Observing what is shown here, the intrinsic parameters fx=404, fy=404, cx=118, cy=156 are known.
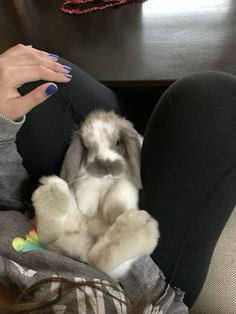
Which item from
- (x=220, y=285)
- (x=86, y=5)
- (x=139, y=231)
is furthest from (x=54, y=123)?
(x=86, y=5)

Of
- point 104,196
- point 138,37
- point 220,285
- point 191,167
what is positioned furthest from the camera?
point 138,37

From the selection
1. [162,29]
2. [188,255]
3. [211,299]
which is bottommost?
[211,299]

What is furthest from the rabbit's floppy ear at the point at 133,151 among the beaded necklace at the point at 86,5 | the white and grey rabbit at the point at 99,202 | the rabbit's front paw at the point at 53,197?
the beaded necklace at the point at 86,5

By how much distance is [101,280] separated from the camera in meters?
0.64

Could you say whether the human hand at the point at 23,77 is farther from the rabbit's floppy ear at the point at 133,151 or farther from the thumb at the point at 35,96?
the rabbit's floppy ear at the point at 133,151

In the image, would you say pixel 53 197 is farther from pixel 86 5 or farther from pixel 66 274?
pixel 86 5

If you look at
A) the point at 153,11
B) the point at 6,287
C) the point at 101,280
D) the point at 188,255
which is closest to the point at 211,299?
the point at 188,255

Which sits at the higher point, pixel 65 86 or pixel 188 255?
pixel 65 86

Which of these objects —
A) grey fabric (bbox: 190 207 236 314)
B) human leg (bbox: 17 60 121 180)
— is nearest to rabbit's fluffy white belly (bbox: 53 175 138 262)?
human leg (bbox: 17 60 121 180)

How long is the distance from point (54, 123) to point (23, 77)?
5.9 inches

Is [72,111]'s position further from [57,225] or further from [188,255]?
[188,255]

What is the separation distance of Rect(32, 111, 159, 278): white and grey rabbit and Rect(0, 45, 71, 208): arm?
95 millimetres

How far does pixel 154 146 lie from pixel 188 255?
20 centimetres

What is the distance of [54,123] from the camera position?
0.81 meters
